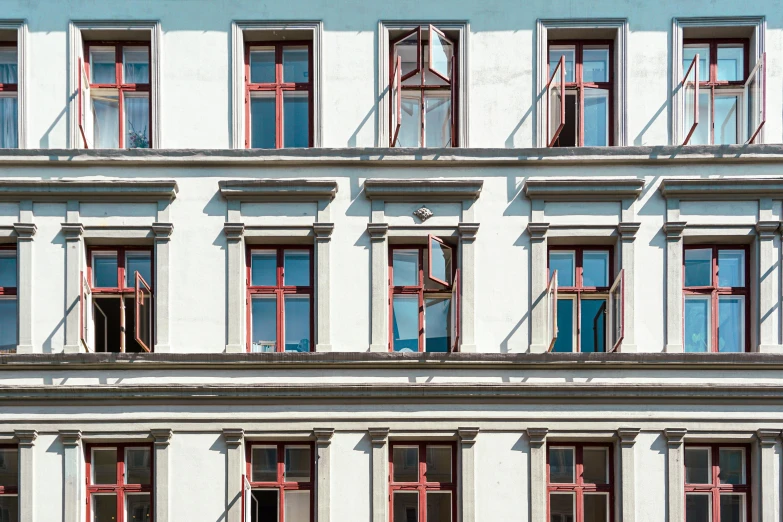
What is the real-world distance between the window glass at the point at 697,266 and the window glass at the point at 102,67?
10.6 metres

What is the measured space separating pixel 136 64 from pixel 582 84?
26.0 feet

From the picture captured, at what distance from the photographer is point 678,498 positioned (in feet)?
45.1

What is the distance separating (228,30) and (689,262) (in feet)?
29.5

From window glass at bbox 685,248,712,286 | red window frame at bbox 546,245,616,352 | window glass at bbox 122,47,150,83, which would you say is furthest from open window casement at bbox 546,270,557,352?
window glass at bbox 122,47,150,83

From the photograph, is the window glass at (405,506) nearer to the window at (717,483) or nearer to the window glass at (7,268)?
the window at (717,483)

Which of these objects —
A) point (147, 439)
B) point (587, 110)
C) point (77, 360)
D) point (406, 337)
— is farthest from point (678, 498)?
point (77, 360)

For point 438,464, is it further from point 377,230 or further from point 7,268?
point 7,268

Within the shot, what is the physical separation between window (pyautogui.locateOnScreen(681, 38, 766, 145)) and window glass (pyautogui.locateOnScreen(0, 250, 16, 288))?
1192 centimetres

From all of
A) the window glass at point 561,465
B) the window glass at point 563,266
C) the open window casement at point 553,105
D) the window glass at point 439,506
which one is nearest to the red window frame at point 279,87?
the open window casement at point 553,105

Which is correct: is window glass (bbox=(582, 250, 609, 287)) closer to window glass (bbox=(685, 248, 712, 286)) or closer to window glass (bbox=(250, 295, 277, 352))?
window glass (bbox=(685, 248, 712, 286))

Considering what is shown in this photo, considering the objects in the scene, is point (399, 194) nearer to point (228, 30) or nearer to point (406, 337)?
point (406, 337)

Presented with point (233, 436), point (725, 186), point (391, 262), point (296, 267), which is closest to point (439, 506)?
point (233, 436)

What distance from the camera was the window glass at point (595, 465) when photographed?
1407 cm

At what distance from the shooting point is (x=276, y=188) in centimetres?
1407
